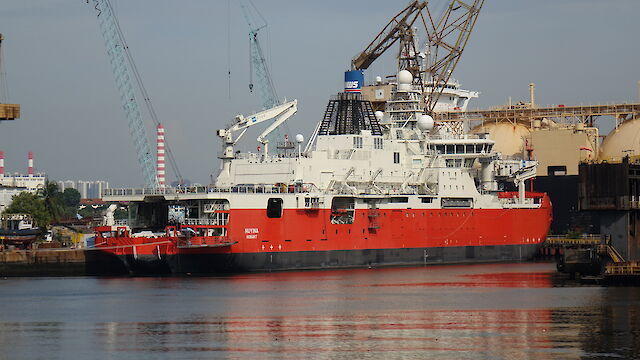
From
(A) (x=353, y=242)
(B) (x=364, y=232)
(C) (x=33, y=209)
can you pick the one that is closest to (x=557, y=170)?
(B) (x=364, y=232)

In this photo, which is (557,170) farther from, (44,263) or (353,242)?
(44,263)

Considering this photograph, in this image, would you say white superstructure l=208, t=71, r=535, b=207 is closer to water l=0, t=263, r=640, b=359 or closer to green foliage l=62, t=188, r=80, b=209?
water l=0, t=263, r=640, b=359

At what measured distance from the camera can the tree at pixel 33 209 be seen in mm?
91062

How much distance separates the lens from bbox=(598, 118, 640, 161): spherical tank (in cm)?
8806

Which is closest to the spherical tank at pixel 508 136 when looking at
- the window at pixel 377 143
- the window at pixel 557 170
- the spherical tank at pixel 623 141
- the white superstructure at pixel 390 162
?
the window at pixel 557 170

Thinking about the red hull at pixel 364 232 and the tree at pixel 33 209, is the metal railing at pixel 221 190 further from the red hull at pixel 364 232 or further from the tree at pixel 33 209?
the tree at pixel 33 209

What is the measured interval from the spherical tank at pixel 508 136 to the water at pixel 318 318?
38707 millimetres

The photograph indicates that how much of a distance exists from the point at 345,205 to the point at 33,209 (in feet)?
117

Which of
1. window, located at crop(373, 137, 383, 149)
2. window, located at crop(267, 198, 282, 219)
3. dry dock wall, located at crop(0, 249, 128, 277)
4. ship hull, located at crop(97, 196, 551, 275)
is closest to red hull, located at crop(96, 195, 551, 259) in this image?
ship hull, located at crop(97, 196, 551, 275)

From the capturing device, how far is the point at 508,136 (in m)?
97.6

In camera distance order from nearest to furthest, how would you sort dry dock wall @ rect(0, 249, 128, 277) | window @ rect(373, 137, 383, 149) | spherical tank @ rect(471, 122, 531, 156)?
dry dock wall @ rect(0, 249, 128, 277)
window @ rect(373, 137, 383, 149)
spherical tank @ rect(471, 122, 531, 156)

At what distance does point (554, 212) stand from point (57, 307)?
1955 inches

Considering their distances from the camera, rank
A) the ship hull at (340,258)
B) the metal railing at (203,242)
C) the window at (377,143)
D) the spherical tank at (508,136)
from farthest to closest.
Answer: the spherical tank at (508,136)
the window at (377,143)
the ship hull at (340,258)
the metal railing at (203,242)

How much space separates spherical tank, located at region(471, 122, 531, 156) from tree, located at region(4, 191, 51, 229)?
3690 cm
